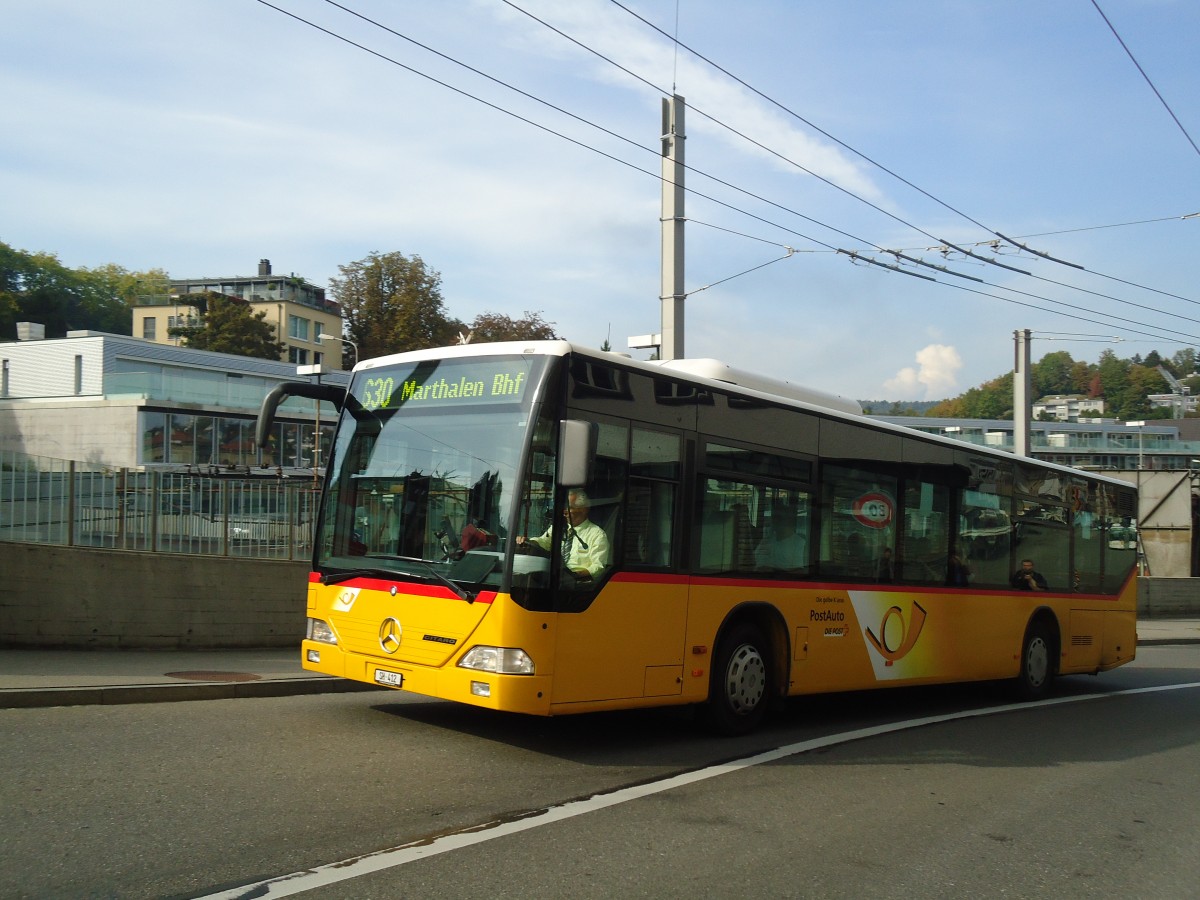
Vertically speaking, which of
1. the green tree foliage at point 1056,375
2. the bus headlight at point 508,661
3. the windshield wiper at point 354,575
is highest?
the green tree foliage at point 1056,375

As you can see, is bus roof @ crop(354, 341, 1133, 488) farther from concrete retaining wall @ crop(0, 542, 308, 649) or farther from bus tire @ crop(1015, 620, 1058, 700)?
concrete retaining wall @ crop(0, 542, 308, 649)

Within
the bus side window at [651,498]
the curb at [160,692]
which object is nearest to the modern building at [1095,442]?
the curb at [160,692]

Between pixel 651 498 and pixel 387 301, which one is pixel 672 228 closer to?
pixel 651 498

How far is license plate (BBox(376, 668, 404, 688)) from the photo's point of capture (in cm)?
819

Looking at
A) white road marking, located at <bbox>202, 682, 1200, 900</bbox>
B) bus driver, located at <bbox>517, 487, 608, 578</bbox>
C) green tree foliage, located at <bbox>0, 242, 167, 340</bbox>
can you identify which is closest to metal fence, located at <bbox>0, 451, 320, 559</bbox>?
bus driver, located at <bbox>517, 487, 608, 578</bbox>

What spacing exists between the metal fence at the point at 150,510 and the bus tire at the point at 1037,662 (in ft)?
29.3

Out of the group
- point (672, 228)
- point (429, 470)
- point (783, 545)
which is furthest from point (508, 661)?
point (672, 228)

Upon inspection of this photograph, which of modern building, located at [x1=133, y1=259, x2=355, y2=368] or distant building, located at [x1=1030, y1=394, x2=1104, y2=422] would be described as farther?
distant building, located at [x1=1030, y1=394, x2=1104, y2=422]

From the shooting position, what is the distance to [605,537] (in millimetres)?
8188

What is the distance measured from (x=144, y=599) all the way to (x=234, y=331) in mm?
69210

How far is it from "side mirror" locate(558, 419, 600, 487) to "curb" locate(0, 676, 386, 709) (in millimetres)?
4592

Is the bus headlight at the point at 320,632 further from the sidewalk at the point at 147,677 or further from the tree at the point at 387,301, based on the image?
the tree at the point at 387,301

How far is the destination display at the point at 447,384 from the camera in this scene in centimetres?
809

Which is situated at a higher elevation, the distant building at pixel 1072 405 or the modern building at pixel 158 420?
the distant building at pixel 1072 405
